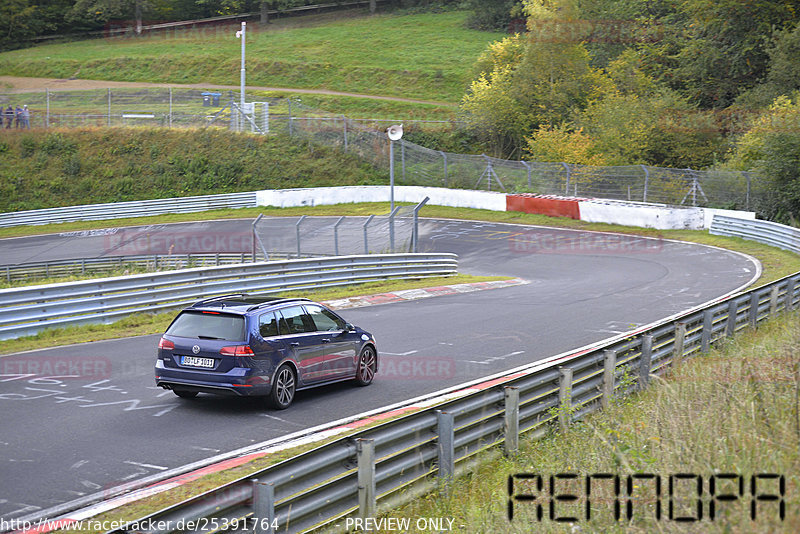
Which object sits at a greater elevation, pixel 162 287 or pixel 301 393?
pixel 162 287

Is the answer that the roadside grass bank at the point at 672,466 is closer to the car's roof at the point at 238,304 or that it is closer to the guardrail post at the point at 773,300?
the car's roof at the point at 238,304

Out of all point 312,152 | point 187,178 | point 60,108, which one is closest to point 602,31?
point 312,152

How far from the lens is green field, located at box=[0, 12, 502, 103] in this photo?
76.5 m

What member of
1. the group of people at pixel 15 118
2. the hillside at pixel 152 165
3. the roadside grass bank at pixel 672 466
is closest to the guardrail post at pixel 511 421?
the roadside grass bank at pixel 672 466

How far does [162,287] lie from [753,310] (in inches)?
497

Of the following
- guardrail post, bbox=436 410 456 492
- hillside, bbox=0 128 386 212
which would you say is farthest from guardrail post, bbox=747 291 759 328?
hillside, bbox=0 128 386 212

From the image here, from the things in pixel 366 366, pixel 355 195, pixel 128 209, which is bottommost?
pixel 366 366

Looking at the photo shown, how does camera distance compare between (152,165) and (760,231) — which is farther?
(152,165)

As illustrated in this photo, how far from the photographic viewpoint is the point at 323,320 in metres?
12.1

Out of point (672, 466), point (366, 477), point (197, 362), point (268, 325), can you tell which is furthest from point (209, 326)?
point (672, 466)

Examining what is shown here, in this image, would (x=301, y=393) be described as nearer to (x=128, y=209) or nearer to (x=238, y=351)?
(x=238, y=351)

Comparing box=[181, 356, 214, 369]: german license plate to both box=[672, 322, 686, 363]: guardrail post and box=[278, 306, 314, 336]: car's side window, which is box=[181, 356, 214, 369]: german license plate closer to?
box=[278, 306, 314, 336]: car's side window

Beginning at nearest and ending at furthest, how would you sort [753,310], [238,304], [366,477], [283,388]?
1. [366,477]
2. [283,388]
3. [238,304]
4. [753,310]

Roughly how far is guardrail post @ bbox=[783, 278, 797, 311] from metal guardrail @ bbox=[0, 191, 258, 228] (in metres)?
33.2
